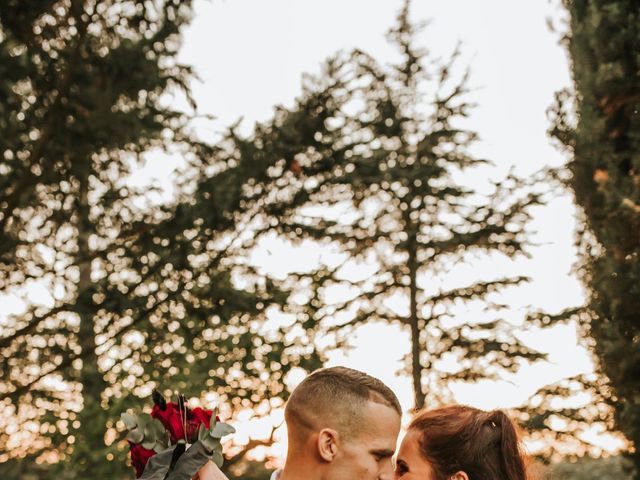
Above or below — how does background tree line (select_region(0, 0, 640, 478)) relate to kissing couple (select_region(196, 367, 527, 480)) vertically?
above

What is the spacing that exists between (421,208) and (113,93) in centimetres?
833

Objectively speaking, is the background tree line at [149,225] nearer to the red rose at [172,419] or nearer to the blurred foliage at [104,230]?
the blurred foliage at [104,230]

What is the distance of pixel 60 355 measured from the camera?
933 cm

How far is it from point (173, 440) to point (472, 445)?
3.93ft

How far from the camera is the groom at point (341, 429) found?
3064 millimetres

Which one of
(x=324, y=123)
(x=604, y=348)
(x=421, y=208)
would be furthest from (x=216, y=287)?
(x=421, y=208)

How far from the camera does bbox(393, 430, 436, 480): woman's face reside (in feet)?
11.4

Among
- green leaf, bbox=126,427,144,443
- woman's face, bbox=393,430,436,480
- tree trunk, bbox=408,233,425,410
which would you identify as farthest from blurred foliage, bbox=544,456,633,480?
green leaf, bbox=126,427,144,443

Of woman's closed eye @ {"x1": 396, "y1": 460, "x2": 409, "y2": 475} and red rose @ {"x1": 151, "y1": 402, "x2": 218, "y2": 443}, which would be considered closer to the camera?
red rose @ {"x1": 151, "y1": 402, "x2": 218, "y2": 443}

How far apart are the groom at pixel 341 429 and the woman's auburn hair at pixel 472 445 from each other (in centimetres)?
38

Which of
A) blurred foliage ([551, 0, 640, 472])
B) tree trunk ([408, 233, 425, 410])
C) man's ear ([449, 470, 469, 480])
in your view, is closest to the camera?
man's ear ([449, 470, 469, 480])

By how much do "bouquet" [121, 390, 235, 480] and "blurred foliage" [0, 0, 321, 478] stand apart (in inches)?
193

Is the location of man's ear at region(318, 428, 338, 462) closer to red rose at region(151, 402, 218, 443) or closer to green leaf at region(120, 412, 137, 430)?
red rose at region(151, 402, 218, 443)

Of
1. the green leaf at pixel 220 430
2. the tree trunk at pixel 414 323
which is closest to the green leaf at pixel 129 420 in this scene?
the green leaf at pixel 220 430
